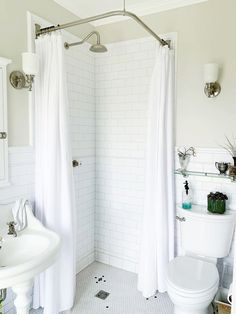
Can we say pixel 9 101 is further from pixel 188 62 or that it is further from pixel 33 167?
pixel 188 62

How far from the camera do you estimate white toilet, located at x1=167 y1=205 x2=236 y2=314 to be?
68.5 inches

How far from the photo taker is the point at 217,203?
2.11 metres

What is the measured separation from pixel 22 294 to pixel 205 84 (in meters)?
2.05

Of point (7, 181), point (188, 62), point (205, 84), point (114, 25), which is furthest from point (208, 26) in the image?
point (7, 181)

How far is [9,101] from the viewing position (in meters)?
1.91

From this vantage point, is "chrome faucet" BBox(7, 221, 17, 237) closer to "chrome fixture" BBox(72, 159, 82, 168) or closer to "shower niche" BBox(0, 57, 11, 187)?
"shower niche" BBox(0, 57, 11, 187)

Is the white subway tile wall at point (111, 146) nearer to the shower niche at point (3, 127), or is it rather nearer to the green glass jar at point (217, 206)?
the green glass jar at point (217, 206)

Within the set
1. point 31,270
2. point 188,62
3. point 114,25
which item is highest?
point 114,25

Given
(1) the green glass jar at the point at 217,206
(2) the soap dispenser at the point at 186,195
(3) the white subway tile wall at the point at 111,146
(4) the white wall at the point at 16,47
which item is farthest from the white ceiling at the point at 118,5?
(1) the green glass jar at the point at 217,206

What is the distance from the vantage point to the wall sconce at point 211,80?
210 centimetres

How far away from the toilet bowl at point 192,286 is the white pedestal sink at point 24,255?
34.1 inches

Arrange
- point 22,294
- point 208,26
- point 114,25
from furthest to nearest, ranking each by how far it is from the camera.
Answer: point 114,25 → point 208,26 → point 22,294

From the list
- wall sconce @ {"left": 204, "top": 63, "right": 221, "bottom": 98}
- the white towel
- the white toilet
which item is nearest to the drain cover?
the white toilet

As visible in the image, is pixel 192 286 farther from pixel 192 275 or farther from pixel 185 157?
pixel 185 157
